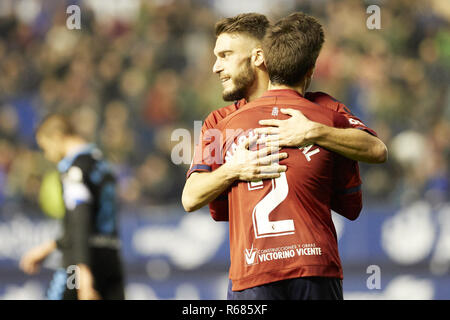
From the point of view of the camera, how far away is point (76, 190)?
530 centimetres

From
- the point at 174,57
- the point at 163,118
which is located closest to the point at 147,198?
the point at 163,118

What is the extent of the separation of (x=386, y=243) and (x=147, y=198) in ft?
10.7

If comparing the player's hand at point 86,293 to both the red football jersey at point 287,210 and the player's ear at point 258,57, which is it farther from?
the player's ear at point 258,57

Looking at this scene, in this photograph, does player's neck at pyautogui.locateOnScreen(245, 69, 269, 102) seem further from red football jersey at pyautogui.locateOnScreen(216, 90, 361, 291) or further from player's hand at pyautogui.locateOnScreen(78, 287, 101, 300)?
player's hand at pyautogui.locateOnScreen(78, 287, 101, 300)

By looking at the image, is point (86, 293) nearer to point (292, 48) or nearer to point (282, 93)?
point (282, 93)

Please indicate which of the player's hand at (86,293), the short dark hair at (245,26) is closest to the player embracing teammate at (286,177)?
the short dark hair at (245,26)

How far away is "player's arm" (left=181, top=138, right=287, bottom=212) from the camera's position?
321 centimetres

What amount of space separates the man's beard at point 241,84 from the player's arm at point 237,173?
0.68 metres

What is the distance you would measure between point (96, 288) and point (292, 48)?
290 centimetres

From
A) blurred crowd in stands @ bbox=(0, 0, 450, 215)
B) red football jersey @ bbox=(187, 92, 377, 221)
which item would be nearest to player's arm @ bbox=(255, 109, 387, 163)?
red football jersey @ bbox=(187, 92, 377, 221)

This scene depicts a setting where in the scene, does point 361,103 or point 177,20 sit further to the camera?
point 177,20

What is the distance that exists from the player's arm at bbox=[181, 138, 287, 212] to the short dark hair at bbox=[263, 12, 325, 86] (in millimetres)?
367

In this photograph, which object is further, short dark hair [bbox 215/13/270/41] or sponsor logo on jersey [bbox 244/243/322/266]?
short dark hair [bbox 215/13/270/41]
